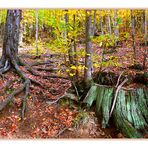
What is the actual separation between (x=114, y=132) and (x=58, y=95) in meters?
0.90

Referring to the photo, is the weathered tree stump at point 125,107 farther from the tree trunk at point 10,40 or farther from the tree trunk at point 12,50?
the tree trunk at point 10,40

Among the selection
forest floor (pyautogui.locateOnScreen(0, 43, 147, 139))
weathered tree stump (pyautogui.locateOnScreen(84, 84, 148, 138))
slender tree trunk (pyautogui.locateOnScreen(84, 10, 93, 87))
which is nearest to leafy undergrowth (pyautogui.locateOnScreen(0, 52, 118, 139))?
forest floor (pyautogui.locateOnScreen(0, 43, 147, 139))

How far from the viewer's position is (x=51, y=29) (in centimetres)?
415

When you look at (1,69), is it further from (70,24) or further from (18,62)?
(70,24)

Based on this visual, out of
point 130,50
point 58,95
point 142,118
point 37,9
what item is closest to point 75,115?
point 58,95

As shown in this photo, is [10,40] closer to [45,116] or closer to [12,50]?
[12,50]

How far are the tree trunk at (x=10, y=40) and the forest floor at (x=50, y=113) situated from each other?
0.16m

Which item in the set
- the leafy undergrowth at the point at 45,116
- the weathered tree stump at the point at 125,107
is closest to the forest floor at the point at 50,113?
the leafy undergrowth at the point at 45,116

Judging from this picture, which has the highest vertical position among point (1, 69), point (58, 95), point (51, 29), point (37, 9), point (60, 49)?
point (37, 9)

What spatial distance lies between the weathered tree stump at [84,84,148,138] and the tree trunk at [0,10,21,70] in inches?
48.2

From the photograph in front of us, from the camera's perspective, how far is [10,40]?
4629 millimetres

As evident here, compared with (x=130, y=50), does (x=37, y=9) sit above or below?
above

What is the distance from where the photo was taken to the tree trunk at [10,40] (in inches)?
177

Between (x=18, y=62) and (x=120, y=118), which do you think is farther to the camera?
(x=18, y=62)
